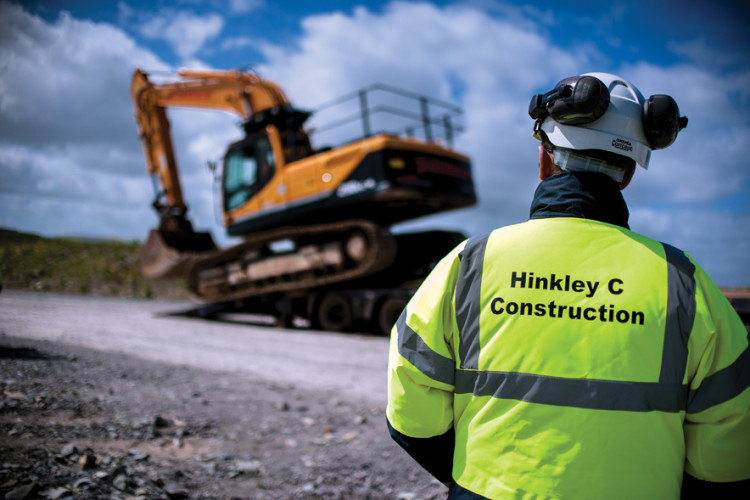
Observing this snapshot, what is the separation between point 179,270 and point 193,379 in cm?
823

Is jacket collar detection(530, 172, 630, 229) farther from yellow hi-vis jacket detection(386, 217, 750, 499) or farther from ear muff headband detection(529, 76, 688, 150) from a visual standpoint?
ear muff headband detection(529, 76, 688, 150)

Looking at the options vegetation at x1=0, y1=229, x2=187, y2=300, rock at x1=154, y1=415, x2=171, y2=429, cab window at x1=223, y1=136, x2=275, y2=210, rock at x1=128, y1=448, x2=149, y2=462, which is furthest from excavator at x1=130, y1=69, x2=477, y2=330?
rock at x1=128, y1=448, x2=149, y2=462

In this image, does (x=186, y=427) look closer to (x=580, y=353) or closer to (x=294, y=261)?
(x=580, y=353)

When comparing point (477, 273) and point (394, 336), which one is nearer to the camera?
point (477, 273)

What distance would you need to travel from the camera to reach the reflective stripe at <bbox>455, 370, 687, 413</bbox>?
1.14 meters

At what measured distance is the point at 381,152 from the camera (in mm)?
8594

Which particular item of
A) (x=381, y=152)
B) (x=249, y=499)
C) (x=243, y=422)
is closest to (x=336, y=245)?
(x=381, y=152)

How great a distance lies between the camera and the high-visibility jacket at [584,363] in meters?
1.13

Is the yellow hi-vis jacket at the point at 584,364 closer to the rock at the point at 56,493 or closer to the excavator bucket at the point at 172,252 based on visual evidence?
the rock at the point at 56,493

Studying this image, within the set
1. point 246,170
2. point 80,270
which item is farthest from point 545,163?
point 80,270

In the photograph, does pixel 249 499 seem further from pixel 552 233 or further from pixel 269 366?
pixel 269 366

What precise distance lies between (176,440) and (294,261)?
7.14m

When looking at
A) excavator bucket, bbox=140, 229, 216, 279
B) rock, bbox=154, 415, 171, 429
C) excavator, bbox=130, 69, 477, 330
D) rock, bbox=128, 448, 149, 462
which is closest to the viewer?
rock, bbox=128, 448, 149, 462

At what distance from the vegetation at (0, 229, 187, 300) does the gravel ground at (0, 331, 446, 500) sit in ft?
31.2
